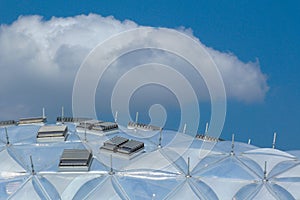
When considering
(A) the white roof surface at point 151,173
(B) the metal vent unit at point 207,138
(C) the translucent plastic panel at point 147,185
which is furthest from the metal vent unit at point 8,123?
(B) the metal vent unit at point 207,138

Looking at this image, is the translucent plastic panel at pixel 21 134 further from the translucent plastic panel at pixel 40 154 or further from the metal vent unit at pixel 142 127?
the metal vent unit at pixel 142 127

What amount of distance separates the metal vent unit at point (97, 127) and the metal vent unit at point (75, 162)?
4375mm

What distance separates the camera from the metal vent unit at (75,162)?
76.8ft

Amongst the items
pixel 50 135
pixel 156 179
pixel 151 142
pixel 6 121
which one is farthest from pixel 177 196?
pixel 6 121

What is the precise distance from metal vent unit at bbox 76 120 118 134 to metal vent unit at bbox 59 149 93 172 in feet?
14.4

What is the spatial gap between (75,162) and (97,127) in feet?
18.5

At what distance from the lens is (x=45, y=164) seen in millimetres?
24250

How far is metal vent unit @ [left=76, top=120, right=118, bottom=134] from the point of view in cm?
2877

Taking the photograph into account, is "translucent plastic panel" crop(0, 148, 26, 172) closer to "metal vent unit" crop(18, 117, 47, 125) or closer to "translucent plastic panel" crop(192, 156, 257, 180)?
"metal vent unit" crop(18, 117, 47, 125)

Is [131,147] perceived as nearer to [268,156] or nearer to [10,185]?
[10,185]

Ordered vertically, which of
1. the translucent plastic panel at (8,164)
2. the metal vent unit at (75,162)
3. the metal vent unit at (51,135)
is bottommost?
the translucent plastic panel at (8,164)

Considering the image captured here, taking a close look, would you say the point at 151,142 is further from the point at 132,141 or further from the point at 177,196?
the point at 177,196

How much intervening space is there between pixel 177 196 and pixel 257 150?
8611 millimetres

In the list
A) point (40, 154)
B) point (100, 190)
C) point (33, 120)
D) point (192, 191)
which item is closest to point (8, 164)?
point (40, 154)
